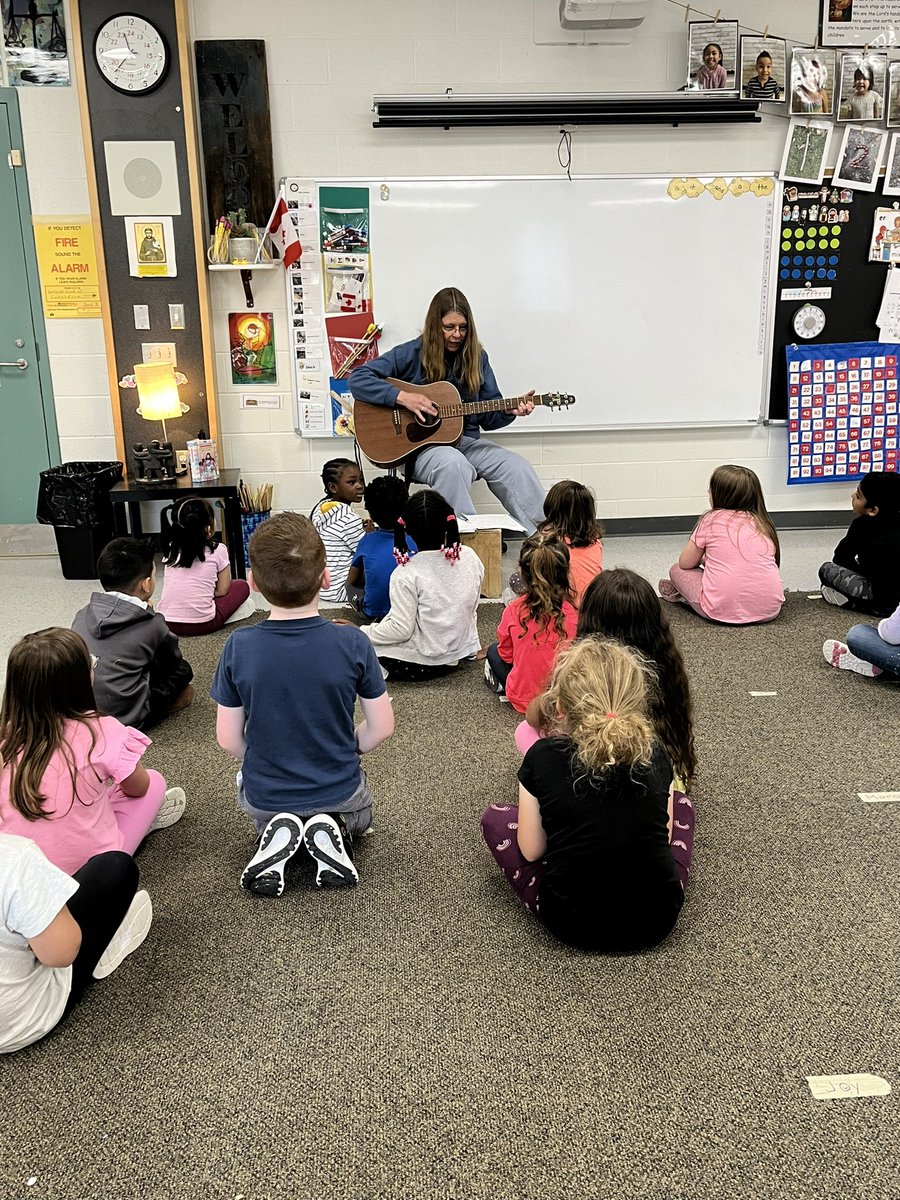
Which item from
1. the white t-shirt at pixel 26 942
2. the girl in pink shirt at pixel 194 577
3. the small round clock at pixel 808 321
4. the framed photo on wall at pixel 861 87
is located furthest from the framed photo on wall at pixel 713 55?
the white t-shirt at pixel 26 942

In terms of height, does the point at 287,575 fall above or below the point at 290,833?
above

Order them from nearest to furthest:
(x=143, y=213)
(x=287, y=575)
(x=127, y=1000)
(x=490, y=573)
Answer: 1. (x=127, y=1000)
2. (x=287, y=575)
3. (x=490, y=573)
4. (x=143, y=213)

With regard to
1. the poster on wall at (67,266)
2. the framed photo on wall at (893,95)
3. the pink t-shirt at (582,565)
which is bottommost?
the pink t-shirt at (582,565)

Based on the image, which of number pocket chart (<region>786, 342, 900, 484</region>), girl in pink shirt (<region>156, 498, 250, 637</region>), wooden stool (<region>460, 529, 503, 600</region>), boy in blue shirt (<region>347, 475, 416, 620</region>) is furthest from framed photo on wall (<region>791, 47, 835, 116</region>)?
girl in pink shirt (<region>156, 498, 250, 637</region>)

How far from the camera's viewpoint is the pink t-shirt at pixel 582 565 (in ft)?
11.0

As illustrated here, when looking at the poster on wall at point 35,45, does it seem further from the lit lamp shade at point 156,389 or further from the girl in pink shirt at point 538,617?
the girl in pink shirt at point 538,617

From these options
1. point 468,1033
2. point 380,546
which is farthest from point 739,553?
point 468,1033

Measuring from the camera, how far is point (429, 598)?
3.41 m

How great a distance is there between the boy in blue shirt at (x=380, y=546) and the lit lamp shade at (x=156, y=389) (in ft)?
5.17

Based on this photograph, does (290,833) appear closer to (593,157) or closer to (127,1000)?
(127,1000)

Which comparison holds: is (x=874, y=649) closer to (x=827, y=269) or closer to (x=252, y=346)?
(x=827, y=269)

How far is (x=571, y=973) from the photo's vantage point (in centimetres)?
199

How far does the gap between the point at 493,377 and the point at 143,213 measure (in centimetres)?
191

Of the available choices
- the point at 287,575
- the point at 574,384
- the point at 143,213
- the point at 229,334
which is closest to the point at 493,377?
the point at 574,384
